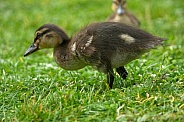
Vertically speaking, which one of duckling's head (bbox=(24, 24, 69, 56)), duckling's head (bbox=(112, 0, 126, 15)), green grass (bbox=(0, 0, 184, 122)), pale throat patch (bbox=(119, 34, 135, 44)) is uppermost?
duckling's head (bbox=(112, 0, 126, 15))

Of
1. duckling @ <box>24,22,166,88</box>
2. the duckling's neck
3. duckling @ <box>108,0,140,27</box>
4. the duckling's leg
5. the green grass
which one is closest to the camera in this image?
the green grass

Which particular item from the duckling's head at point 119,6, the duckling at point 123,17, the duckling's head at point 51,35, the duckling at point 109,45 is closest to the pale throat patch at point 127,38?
the duckling at point 109,45

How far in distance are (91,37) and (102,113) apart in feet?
3.62

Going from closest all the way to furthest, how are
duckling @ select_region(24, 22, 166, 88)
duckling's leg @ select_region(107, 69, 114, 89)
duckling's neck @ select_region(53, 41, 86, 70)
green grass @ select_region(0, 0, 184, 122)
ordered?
green grass @ select_region(0, 0, 184, 122) < duckling @ select_region(24, 22, 166, 88) < duckling's leg @ select_region(107, 69, 114, 89) < duckling's neck @ select_region(53, 41, 86, 70)

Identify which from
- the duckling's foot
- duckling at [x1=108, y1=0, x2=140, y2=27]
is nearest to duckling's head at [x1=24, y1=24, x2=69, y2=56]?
the duckling's foot

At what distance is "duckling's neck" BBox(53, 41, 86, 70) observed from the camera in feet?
19.9

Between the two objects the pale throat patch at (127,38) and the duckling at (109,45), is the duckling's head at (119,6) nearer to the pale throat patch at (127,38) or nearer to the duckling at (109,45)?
the duckling at (109,45)

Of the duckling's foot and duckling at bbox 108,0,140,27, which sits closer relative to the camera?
the duckling's foot

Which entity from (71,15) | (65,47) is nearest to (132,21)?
(71,15)

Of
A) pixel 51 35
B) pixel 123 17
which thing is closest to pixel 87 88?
pixel 51 35

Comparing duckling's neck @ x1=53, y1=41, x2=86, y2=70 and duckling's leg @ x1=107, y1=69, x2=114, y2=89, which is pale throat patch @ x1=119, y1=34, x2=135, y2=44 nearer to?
duckling's leg @ x1=107, y1=69, x2=114, y2=89

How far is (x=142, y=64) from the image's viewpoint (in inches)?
267

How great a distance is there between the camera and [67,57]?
20.2 ft

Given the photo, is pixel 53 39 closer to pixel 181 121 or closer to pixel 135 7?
pixel 181 121
